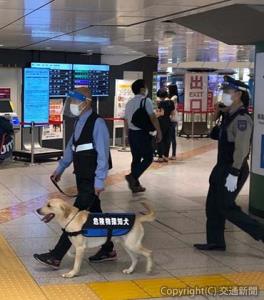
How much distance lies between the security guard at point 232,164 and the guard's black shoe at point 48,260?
1.66m

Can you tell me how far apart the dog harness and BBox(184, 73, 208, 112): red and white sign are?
16.3 meters

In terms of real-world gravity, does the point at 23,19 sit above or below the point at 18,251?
above

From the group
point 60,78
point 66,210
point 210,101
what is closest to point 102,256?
point 66,210

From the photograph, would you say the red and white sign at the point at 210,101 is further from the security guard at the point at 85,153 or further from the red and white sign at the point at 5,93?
the security guard at the point at 85,153

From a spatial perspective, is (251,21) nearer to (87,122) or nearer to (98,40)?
(87,122)

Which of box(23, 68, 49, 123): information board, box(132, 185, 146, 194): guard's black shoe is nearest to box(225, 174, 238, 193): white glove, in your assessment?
box(132, 185, 146, 194): guard's black shoe

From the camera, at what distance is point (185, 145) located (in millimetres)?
17781

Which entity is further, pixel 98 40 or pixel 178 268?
pixel 98 40

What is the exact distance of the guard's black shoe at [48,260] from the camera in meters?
5.23

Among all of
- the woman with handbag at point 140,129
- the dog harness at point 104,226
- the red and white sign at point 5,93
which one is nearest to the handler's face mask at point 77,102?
the dog harness at point 104,226

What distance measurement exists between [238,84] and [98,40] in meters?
6.47

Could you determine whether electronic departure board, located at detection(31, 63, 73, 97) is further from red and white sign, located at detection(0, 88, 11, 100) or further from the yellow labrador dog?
the yellow labrador dog

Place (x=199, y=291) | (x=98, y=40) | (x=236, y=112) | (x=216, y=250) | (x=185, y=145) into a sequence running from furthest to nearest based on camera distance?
1. (x=185, y=145)
2. (x=98, y=40)
3. (x=216, y=250)
4. (x=236, y=112)
5. (x=199, y=291)

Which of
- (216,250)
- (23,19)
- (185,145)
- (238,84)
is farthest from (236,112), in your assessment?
(185,145)
